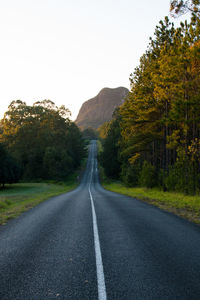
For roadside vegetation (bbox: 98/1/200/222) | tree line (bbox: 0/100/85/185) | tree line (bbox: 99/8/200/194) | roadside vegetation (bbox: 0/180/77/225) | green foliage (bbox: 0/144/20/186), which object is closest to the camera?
roadside vegetation (bbox: 0/180/77/225)

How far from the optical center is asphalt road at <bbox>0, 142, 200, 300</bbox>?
3719mm

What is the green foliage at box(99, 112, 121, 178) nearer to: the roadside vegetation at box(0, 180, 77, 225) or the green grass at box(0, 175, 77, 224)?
the green grass at box(0, 175, 77, 224)

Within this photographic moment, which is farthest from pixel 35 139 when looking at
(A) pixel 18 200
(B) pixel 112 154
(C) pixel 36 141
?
(A) pixel 18 200

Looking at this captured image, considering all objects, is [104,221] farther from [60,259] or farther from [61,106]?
[61,106]

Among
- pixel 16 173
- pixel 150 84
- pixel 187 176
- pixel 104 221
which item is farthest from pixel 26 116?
pixel 104 221

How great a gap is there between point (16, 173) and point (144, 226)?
39.1 meters

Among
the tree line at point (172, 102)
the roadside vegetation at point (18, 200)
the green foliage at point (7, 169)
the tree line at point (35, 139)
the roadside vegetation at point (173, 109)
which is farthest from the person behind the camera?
the tree line at point (35, 139)

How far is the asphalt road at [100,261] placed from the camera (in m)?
3.72

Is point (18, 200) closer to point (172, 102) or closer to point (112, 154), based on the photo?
point (172, 102)

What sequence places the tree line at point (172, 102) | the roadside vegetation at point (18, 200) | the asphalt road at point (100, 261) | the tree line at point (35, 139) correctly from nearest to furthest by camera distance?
the asphalt road at point (100, 261)
the roadside vegetation at point (18, 200)
the tree line at point (172, 102)
the tree line at point (35, 139)

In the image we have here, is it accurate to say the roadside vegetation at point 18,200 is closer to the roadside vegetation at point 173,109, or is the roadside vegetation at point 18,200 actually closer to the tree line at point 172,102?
the roadside vegetation at point 173,109

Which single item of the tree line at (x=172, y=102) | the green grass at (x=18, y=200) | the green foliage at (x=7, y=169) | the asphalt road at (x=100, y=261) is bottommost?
the green grass at (x=18, y=200)

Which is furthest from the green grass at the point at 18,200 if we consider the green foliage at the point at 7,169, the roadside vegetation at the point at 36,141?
the roadside vegetation at the point at 36,141

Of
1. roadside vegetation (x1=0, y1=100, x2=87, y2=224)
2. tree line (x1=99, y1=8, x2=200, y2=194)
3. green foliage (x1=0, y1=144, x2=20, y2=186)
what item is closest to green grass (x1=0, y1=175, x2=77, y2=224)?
green foliage (x1=0, y1=144, x2=20, y2=186)
